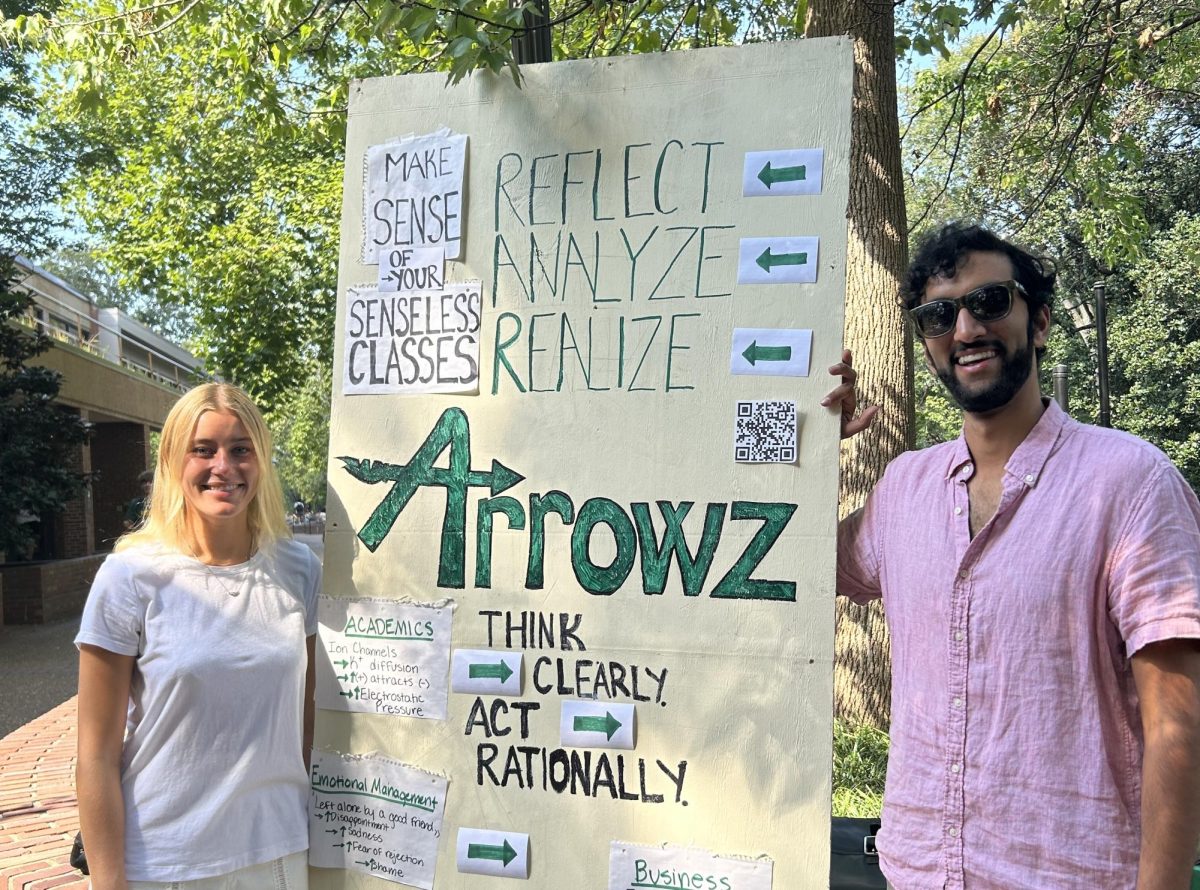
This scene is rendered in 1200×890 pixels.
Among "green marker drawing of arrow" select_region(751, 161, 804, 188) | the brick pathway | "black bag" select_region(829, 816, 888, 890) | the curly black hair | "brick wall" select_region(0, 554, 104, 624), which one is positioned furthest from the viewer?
"brick wall" select_region(0, 554, 104, 624)

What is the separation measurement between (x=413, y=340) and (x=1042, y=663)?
1.56 meters

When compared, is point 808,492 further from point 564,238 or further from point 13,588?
point 13,588

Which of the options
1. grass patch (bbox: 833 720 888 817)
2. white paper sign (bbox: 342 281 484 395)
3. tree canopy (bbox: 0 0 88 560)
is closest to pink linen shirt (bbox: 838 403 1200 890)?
white paper sign (bbox: 342 281 484 395)

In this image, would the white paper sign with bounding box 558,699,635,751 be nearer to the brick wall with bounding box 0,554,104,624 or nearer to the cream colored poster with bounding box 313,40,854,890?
the cream colored poster with bounding box 313,40,854,890

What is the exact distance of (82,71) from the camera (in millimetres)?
6402

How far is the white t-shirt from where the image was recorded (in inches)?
85.8

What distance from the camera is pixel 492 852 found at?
2.35 metres

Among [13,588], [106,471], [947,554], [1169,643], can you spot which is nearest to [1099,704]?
[1169,643]

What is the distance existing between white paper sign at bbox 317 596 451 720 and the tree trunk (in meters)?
3.33

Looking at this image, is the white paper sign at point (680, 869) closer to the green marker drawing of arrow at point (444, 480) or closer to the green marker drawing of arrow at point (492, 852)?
the green marker drawing of arrow at point (492, 852)

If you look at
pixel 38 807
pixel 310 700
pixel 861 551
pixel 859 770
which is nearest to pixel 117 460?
pixel 38 807

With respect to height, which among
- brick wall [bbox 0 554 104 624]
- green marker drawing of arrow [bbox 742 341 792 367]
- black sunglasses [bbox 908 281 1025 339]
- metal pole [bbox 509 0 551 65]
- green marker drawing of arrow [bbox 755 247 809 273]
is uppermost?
metal pole [bbox 509 0 551 65]

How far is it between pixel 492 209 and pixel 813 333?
0.84 m

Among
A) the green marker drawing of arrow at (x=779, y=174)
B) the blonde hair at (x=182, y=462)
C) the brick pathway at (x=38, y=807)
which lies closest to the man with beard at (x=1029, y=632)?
the green marker drawing of arrow at (x=779, y=174)
